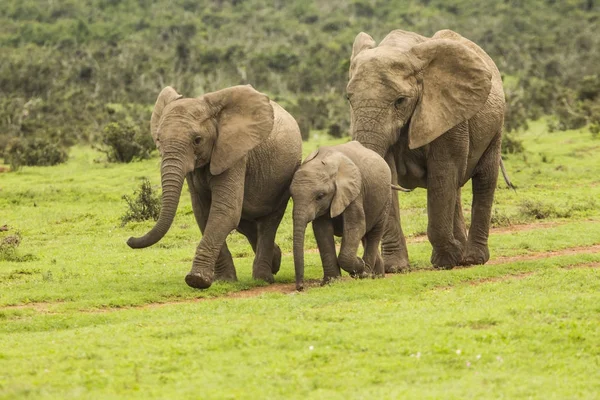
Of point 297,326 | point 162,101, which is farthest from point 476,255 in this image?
point 297,326

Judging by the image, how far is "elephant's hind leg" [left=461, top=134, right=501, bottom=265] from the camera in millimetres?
14734

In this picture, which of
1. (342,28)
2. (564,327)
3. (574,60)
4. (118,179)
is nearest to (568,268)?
(564,327)

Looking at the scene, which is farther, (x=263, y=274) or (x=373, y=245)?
(x=263, y=274)

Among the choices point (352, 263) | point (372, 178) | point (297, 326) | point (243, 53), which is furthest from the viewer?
point (243, 53)

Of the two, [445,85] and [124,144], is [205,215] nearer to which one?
[445,85]

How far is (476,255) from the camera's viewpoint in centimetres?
1467

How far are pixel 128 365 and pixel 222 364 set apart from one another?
71 centimetres

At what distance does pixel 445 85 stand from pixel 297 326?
4.78 meters

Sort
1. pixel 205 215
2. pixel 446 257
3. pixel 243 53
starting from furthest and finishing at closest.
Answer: pixel 243 53 < pixel 446 257 < pixel 205 215

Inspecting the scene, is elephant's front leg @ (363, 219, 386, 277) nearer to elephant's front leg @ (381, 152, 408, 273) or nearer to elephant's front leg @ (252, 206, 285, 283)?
elephant's front leg @ (381, 152, 408, 273)

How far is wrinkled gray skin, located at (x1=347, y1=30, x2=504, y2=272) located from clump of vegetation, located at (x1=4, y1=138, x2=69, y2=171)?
1530 centimetres

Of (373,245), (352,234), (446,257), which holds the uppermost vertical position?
(352,234)

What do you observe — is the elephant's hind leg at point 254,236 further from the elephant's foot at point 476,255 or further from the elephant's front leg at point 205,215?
the elephant's foot at point 476,255

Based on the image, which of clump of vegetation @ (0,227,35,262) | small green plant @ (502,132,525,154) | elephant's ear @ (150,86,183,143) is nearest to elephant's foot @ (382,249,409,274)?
elephant's ear @ (150,86,183,143)
